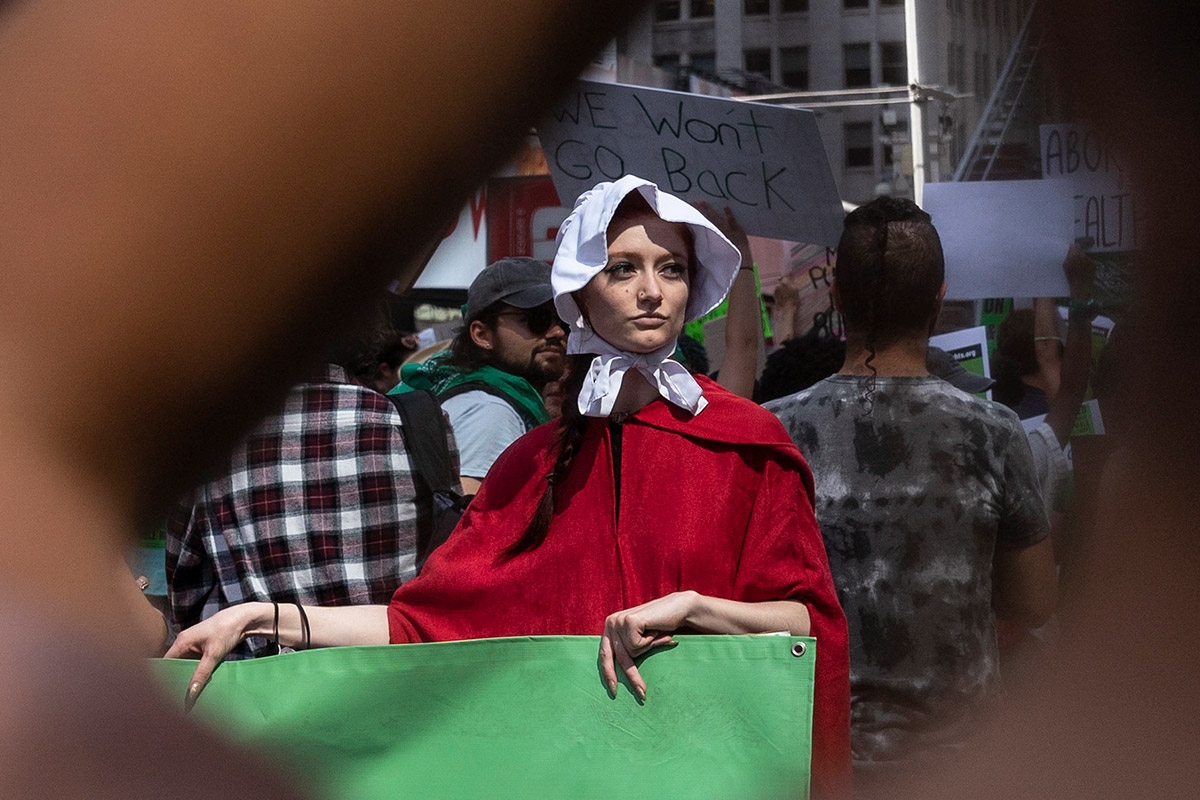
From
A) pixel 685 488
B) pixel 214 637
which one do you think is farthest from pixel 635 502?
pixel 214 637

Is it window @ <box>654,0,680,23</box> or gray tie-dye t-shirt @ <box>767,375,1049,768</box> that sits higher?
window @ <box>654,0,680,23</box>

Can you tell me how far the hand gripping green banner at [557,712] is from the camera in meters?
0.69

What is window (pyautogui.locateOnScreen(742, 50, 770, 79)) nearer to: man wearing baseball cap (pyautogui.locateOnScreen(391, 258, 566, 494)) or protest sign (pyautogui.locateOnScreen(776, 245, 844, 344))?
protest sign (pyautogui.locateOnScreen(776, 245, 844, 344))

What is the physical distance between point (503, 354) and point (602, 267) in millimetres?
1573

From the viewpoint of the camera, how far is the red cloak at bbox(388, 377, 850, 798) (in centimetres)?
162

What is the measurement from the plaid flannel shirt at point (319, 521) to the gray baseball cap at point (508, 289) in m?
0.67

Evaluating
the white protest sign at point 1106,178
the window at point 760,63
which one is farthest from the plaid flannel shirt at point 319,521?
the window at point 760,63

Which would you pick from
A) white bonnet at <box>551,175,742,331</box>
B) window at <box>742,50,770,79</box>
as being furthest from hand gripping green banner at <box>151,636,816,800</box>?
window at <box>742,50,770,79</box>

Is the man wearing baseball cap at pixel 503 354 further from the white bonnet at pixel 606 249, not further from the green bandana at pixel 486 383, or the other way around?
the white bonnet at pixel 606 249

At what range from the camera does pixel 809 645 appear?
1.18 meters

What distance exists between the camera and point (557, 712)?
39.9 inches

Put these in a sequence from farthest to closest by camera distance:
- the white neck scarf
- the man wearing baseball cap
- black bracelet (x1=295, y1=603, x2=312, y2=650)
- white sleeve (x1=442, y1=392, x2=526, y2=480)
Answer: the man wearing baseball cap, white sleeve (x1=442, y1=392, x2=526, y2=480), the white neck scarf, black bracelet (x1=295, y1=603, x2=312, y2=650)

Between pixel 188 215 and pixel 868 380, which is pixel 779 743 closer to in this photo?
pixel 188 215

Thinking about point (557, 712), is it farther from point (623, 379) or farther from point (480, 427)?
point (480, 427)
